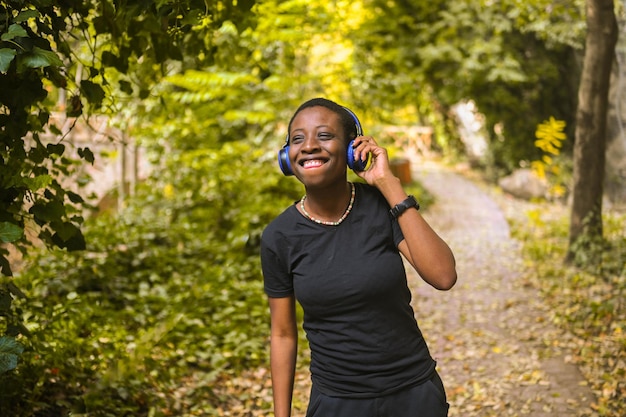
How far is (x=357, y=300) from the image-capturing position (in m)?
1.94

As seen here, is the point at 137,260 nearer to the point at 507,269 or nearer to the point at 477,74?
the point at 507,269

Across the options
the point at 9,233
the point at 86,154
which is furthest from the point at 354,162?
the point at 86,154

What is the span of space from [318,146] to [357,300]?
1.64 ft

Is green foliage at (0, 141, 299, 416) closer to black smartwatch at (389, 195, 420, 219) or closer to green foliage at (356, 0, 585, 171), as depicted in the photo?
black smartwatch at (389, 195, 420, 219)

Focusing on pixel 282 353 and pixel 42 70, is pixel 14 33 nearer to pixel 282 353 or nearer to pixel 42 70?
pixel 42 70

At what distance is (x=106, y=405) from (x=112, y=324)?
1.35m

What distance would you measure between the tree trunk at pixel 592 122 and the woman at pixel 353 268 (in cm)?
634

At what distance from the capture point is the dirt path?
482 centimetres

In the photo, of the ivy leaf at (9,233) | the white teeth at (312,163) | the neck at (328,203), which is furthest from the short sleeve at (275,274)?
the ivy leaf at (9,233)

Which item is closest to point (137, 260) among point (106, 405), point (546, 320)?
point (106, 405)

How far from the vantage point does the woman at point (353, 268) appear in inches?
76.5

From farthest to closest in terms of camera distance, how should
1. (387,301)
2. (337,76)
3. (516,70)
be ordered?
(516,70) → (337,76) → (387,301)

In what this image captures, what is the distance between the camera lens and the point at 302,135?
205cm

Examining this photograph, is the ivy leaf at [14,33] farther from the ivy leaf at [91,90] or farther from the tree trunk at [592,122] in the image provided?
the tree trunk at [592,122]
